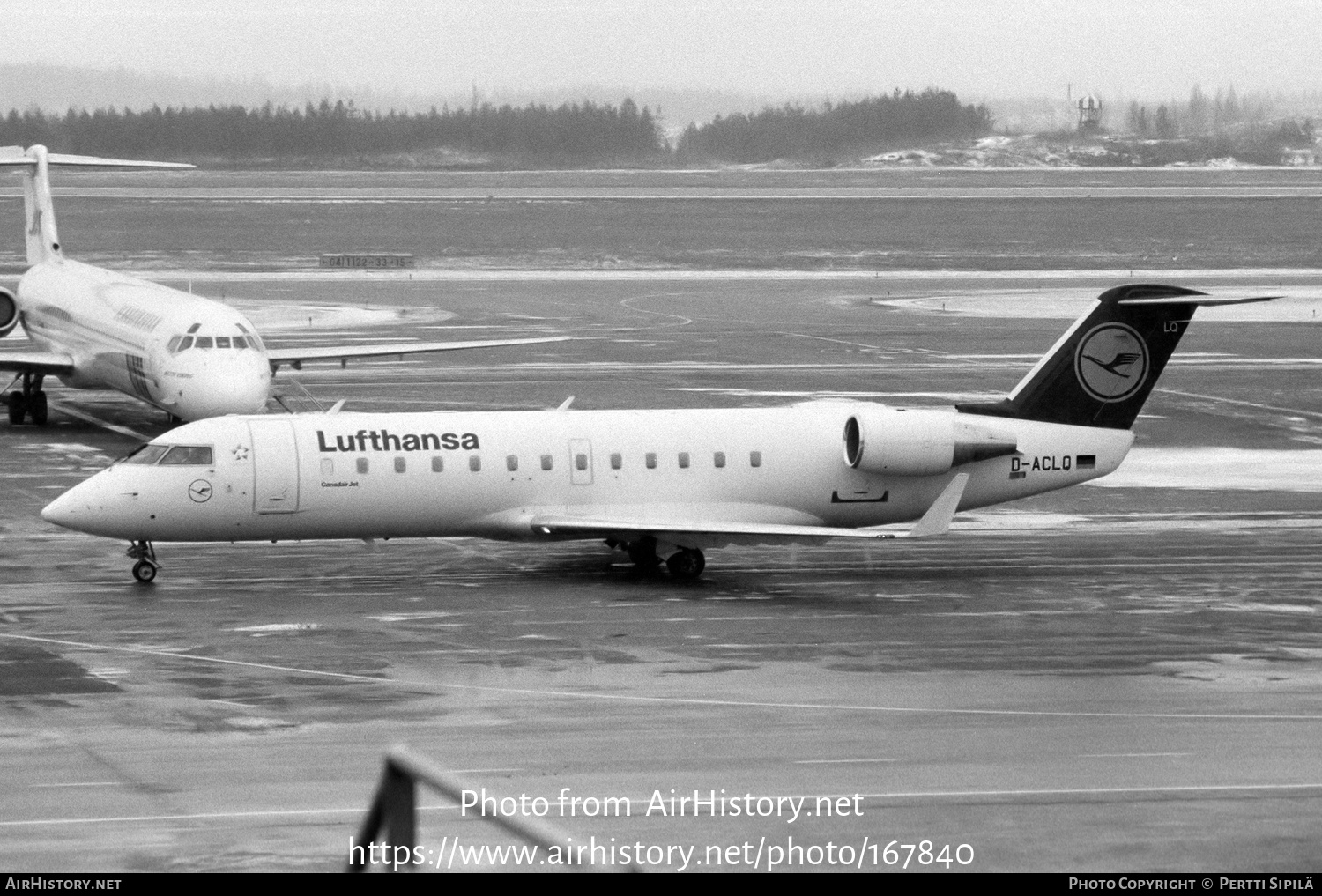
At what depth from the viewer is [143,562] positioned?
2902 centimetres

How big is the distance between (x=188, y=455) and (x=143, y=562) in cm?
172

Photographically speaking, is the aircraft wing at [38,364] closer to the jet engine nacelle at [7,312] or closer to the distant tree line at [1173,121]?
the jet engine nacelle at [7,312]

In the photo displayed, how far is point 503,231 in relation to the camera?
11681 cm

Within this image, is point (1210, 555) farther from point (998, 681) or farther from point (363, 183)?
point (363, 183)

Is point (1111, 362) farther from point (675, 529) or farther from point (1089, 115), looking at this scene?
point (1089, 115)

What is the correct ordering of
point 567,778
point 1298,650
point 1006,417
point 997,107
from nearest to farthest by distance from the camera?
Answer: point 567,778 → point 1298,650 → point 1006,417 → point 997,107

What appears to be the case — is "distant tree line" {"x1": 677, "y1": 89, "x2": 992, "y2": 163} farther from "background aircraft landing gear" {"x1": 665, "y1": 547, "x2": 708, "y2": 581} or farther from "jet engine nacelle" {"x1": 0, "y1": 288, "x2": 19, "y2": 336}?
"background aircraft landing gear" {"x1": 665, "y1": 547, "x2": 708, "y2": 581}

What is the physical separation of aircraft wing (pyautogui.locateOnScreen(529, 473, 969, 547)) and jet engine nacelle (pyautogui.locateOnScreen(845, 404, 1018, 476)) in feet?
1.82

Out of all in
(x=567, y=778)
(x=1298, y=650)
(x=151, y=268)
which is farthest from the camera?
(x=151, y=268)

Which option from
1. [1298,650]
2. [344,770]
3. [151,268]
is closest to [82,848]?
[344,770]

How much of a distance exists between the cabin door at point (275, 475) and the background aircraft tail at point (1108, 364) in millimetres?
10128

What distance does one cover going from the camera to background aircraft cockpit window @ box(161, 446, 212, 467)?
28594 millimetres

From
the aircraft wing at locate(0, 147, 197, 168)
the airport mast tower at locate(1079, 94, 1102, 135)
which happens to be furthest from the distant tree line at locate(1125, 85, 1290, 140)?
the aircraft wing at locate(0, 147, 197, 168)

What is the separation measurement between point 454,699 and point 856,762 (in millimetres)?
4930
